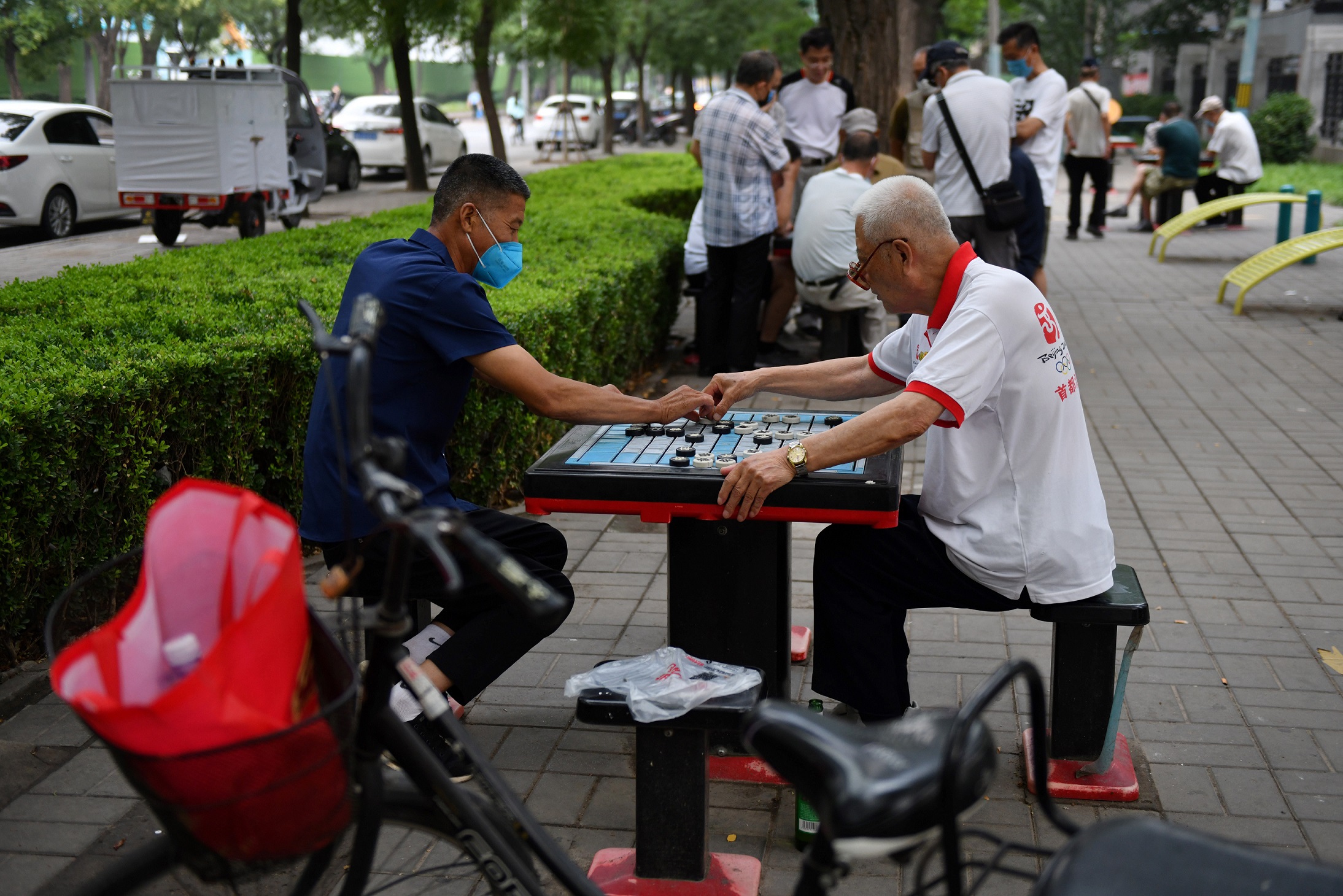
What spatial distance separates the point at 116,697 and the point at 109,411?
2542mm

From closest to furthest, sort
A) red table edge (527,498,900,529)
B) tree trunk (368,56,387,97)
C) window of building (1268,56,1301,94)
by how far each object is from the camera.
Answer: red table edge (527,498,900,529) → window of building (1268,56,1301,94) → tree trunk (368,56,387,97)

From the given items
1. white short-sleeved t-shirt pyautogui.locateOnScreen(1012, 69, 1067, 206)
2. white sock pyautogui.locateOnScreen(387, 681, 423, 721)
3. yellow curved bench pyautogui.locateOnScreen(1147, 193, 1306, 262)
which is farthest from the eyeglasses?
yellow curved bench pyautogui.locateOnScreen(1147, 193, 1306, 262)

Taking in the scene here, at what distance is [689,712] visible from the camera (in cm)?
288

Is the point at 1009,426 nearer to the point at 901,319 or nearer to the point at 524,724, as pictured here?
the point at 524,724

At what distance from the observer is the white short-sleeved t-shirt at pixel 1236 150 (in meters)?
16.3

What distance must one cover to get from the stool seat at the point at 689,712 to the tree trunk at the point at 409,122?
20308 mm

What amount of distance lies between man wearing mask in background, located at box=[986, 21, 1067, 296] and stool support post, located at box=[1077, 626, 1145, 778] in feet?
22.5

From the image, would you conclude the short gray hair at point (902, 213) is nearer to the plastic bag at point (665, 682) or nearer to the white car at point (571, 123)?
the plastic bag at point (665, 682)

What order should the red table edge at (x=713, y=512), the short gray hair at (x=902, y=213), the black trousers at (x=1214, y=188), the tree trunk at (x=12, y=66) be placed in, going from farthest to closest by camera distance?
the tree trunk at (x=12, y=66)
the black trousers at (x=1214, y=188)
the short gray hair at (x=902, y=213)
the red table edge at (x=713, y=512)

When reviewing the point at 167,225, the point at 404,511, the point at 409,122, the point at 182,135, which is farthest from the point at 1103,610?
the point at 409,122

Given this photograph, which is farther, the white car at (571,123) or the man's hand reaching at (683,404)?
the white car at (571,123)

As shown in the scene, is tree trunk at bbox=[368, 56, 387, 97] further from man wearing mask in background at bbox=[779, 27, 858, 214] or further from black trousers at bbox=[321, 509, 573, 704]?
black trousers at bbox=[321, 509, 573, 704]

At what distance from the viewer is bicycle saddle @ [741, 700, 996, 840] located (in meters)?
1.81

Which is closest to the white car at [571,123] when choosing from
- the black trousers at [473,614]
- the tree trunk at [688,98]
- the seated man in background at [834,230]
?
the tree trunk at [688,98]
